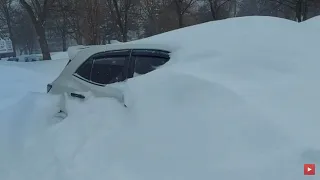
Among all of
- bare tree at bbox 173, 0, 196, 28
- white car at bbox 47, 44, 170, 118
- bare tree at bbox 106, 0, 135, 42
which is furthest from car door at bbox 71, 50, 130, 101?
bare tree at bbox 173, 0, 196, 28

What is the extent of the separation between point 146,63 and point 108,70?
557mm

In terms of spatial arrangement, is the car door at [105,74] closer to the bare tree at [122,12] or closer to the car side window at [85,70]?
the car side window at [85,70]

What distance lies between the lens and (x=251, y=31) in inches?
145

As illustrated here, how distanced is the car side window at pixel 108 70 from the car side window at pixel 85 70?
66 millimetres

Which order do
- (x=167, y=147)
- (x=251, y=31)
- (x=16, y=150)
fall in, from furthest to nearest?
(x=16, y=150)
(x=251, y=31)
(x=167, y=147)

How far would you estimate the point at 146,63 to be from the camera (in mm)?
3727

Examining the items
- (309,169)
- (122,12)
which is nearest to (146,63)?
(309,169)

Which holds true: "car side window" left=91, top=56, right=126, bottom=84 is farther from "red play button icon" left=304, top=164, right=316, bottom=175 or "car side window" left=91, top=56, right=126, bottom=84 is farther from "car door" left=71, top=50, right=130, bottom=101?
"red play button icon" left=304, top=164, right=316, bottom=175

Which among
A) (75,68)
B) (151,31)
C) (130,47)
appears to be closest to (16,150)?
(75,68)

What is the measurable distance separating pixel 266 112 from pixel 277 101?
0.17 metres

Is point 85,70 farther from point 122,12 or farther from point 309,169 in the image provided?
point 122,12

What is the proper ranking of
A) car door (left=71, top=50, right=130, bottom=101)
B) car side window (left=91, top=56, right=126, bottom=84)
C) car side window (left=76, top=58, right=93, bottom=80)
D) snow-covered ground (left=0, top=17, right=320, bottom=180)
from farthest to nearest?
car side window (left=76, top=58, right=93, bottom=80) → car side window (left=91, top=56, right=126, bottom=84) → car door (left=71, top=50, right=130, bottom=101) → snow-covered ground (left=0, top=17, right=320, bottom=180)

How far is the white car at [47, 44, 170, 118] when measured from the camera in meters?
3.70

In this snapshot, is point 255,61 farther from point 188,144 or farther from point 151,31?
point 151,31
